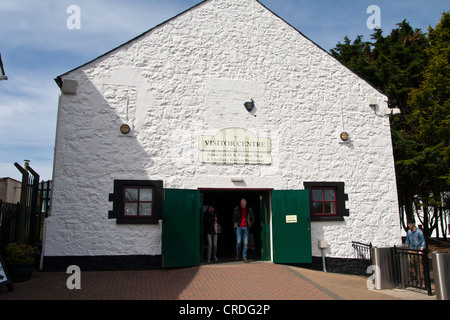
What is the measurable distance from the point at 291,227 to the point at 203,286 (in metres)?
3.72

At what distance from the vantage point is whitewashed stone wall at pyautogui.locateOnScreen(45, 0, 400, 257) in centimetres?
989

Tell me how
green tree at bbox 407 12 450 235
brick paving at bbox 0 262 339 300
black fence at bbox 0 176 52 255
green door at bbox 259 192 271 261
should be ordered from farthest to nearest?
1. green tree at bbox 407 12 450 235
2. green door at bbox 259 192 271 261
3. black fence at bbox 0 176 52 255
4. brick paving at bbox 0 262 339 300

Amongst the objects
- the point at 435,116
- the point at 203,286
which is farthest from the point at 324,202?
the point at 435,116

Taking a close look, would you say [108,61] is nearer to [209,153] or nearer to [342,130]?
[209,153]

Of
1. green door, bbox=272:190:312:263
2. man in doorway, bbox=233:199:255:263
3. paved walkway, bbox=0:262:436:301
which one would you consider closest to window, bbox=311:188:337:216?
green door, bbox=272:190:312:263

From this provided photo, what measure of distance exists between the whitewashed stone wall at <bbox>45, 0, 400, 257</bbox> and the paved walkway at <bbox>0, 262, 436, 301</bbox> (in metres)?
1.17

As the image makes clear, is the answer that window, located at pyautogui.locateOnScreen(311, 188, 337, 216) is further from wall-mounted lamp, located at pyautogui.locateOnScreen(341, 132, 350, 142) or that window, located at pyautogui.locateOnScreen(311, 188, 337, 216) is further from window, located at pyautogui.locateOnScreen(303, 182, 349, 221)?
wall-mounted lamp, located at pyautogui.locateOnScreen(341, 132, 350, 142)

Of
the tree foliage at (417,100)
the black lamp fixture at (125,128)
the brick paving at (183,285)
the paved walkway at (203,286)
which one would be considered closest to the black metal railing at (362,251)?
the paved walkway at (203,286)

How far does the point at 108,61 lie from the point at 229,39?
12.6 ft

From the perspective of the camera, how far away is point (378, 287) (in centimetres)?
862

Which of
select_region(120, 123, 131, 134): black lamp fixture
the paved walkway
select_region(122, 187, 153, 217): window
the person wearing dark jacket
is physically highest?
select_region(120, 123, 131, 134): black lamp fixture

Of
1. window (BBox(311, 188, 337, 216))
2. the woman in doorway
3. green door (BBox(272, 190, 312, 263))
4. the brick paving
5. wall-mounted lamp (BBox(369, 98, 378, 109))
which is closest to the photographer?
the brick paving

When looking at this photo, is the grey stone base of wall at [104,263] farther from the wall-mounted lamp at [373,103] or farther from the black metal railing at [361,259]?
the wall-mounted lamp at [373,103]

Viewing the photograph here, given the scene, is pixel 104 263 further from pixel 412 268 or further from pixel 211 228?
pixel 412 268
